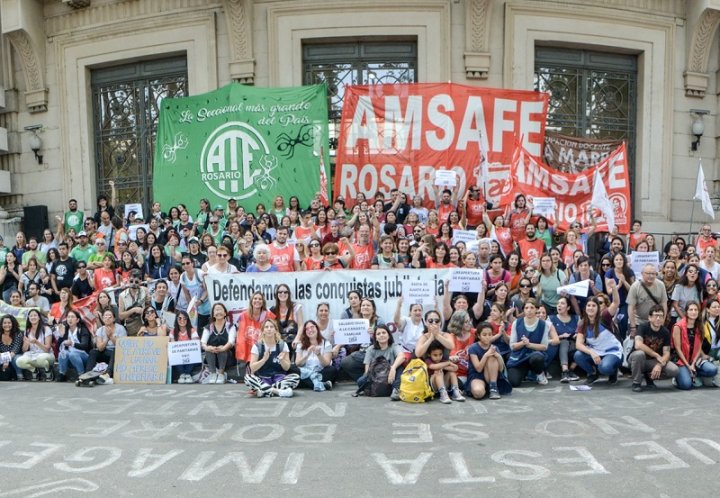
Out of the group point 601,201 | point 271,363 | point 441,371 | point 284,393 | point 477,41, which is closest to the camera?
point 441,371

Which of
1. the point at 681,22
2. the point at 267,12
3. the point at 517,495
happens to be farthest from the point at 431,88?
the point at 517,495

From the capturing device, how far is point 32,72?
51.9ft

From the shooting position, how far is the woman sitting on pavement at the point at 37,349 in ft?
30.3

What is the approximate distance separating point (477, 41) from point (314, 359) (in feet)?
30.3

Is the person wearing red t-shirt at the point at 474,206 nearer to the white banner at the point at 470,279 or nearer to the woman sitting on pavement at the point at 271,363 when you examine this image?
the white banner at the point at 470,279

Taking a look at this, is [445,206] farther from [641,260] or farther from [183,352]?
[183,352]

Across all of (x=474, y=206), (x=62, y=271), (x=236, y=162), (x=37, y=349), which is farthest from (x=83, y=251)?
(x=474, y=206)

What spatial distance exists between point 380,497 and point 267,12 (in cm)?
1264

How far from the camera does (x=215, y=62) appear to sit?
47.5 feet

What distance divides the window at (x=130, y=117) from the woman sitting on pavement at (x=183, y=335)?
769cm

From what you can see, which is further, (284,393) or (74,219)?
(74,219)

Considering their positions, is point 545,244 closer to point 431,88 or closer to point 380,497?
point 431,88

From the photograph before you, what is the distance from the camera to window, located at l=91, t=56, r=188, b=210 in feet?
50.8

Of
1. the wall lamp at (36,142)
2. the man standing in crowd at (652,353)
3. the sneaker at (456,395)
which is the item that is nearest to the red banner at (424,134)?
the man standing in crowd at (652,353)
